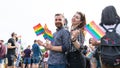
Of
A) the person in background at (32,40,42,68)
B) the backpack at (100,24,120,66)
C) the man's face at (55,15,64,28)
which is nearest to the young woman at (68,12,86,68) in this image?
the man's face at (55,15,64,28)

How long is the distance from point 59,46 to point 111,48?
0.77 metres

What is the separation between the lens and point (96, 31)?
5.62 meters

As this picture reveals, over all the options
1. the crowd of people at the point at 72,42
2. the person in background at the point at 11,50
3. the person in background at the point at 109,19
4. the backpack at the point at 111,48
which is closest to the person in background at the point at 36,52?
the person in background at the point at 11,50

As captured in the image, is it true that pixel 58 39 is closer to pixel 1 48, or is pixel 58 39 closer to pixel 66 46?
pixel 66 46

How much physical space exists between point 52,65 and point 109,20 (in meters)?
1.06

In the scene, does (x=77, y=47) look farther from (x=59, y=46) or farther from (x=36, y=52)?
(x=36, y=52)

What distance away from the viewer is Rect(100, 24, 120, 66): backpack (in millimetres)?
4863

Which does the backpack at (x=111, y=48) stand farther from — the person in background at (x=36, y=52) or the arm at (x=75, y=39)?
the person in background at (x=36, y=52)

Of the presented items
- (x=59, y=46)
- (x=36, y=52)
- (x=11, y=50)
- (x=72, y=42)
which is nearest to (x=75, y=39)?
(x=72, y=42)

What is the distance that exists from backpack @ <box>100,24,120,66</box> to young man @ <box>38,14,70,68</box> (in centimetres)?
58

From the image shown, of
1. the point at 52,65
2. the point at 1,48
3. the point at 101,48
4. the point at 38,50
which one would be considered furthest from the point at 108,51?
the point at 38,50

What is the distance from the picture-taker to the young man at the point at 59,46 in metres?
5.22

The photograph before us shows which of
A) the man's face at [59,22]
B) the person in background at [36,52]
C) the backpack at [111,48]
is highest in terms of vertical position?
the man's face at [59,22]

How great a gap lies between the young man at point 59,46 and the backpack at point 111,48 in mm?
577
